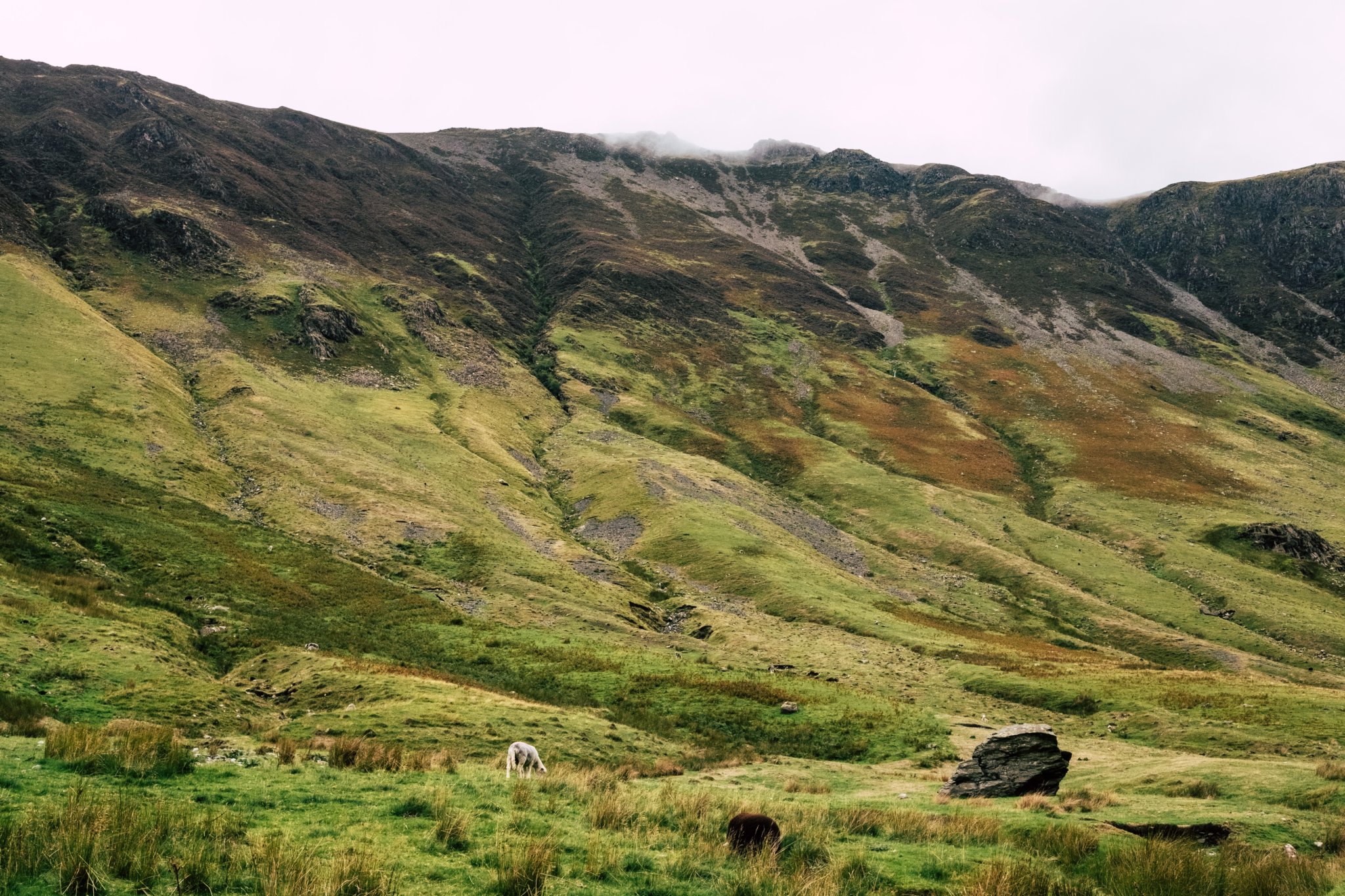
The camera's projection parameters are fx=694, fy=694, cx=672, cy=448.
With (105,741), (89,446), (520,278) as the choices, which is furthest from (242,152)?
(105,741)

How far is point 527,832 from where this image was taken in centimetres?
1295

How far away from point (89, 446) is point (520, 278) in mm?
137018

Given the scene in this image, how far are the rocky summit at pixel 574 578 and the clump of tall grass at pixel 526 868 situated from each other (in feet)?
0.38

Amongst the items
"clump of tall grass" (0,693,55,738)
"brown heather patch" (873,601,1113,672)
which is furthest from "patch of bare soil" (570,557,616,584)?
"clump of tall grass" (0,693,55,738)

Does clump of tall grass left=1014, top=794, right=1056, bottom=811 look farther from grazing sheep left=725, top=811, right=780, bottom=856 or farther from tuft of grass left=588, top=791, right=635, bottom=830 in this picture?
tuft of grass left=588, top=791, right=635, bottom=830

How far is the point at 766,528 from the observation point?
84.0m

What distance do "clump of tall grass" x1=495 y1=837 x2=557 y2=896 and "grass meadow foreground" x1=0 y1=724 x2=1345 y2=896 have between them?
34 mm

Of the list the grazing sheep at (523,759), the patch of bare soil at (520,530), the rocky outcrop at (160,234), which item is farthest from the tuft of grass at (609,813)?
the rocky outcrop at (160,234)

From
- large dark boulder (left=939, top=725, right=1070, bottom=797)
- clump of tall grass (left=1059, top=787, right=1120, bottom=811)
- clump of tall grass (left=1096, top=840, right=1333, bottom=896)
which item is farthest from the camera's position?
large dark boulder (left=939, top=725, right=1070, bottom=797)

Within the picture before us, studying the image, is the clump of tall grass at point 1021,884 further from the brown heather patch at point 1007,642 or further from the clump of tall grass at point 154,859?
the brown heather patch at point 1007,642

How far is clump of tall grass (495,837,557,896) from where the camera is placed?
10039mm

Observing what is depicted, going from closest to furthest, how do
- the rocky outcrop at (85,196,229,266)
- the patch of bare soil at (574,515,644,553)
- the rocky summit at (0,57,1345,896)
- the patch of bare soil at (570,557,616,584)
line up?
the rocky summit at (0,57,1345,896), the patch of bare soil at (570,557,616,584), the patch of bare soil at (574,515,644,553), the rocky outcrop at (85,196,229,266)

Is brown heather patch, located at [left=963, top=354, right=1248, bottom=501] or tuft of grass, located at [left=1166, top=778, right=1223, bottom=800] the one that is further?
brown heather patch, located at [left=963, top=354, right=1248, bottom=501]

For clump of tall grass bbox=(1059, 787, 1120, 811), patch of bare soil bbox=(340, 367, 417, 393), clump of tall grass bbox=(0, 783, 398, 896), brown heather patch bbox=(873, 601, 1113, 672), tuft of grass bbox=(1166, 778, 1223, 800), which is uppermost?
patch of bare soil bbox=(340, 367, 417, 393)
